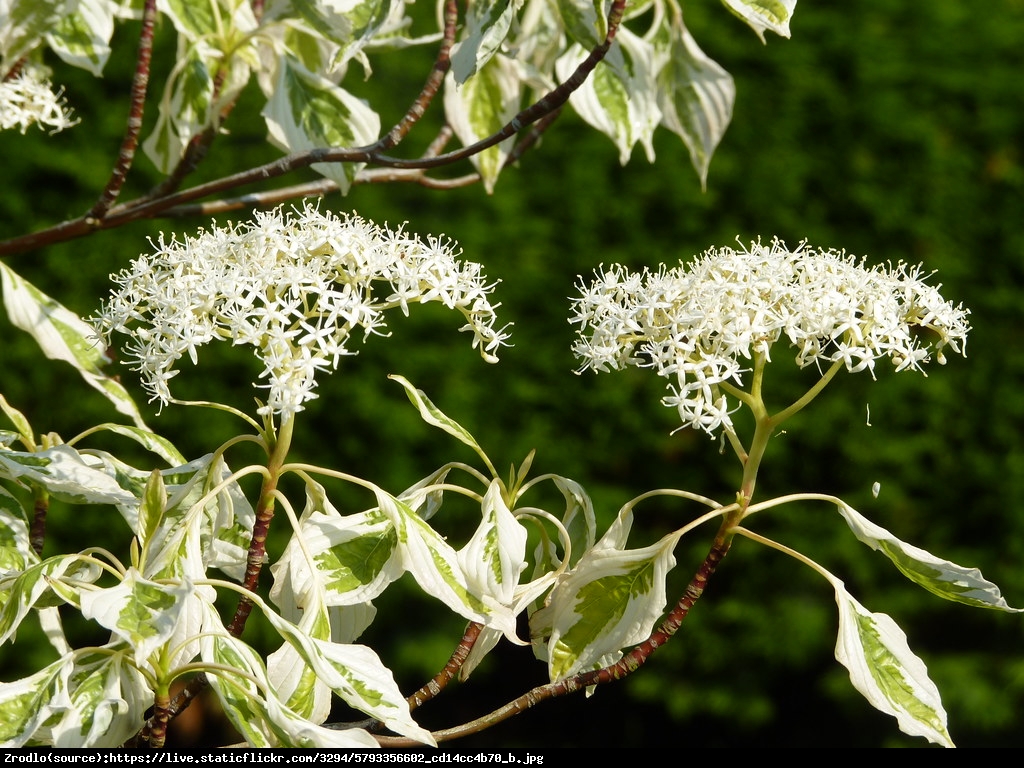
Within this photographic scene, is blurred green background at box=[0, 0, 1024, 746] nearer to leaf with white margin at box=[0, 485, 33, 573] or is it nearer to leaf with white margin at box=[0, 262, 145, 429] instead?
leaf with white margin at box=[0, 262, 145, 429]

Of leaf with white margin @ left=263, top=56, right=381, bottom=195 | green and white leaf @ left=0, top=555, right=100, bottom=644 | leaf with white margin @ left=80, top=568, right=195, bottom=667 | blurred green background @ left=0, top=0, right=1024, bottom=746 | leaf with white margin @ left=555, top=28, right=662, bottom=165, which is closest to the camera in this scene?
leaf with white margin @ left=80, top=568, right=195, bottom=667

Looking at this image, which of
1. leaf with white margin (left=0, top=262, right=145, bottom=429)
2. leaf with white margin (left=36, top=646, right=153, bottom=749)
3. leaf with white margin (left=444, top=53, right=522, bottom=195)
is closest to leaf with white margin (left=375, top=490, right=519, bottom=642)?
leaf with white margin (left=36, top=646, right=153, bottom=749)

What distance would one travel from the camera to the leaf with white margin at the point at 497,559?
0.95 meters

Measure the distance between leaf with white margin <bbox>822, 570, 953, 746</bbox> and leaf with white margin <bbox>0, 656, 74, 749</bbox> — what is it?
2.14 feet

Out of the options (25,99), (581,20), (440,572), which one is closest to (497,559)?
(440,572)

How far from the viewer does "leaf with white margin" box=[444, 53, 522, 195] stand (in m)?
1.52

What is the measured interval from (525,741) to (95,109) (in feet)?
6.33

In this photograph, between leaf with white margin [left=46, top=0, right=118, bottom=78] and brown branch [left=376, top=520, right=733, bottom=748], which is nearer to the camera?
brown branch [left=376, top=520, right=733, bottom=748]

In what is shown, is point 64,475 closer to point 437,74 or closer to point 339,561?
point 339,561

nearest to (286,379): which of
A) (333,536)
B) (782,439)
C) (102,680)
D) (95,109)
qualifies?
(333,536)

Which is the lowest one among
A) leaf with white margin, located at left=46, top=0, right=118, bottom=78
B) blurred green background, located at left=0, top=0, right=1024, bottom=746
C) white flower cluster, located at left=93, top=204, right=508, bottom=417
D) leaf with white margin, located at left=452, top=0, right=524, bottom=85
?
blurred green background, located at left=0, top=0, right=1024, bottom=746

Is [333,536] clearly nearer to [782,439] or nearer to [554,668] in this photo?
[554,668]

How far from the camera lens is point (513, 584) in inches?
37.5

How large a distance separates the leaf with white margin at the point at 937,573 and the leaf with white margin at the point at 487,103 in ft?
2.43
